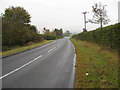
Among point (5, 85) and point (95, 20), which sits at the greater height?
point (95, 20)

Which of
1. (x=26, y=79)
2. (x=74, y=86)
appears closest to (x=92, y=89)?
(x=74, y=86)

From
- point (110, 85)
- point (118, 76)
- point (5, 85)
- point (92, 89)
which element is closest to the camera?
point (92, 89)

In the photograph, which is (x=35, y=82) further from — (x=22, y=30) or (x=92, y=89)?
(x=22, y=30)

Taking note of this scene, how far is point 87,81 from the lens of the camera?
652 centimetres

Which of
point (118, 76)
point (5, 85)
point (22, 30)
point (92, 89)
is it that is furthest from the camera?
point (22, 30)

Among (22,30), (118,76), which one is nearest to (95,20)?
(22,30)

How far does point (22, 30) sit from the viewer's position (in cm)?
3328

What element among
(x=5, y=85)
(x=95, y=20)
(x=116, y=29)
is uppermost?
(x=95, y=20)

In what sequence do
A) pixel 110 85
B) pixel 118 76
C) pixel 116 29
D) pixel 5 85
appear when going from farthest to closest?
pixel 116 29, pixel 118 76, pixel 5 85, pixel 110 85

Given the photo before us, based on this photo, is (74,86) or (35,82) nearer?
(74,86)

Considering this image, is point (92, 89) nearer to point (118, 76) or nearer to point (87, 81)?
point (87, 81)

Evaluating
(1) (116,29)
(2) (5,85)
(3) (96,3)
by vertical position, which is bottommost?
(2) (5,85)

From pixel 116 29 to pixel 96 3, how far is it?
21.9 metres

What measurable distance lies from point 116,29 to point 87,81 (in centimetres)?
842
